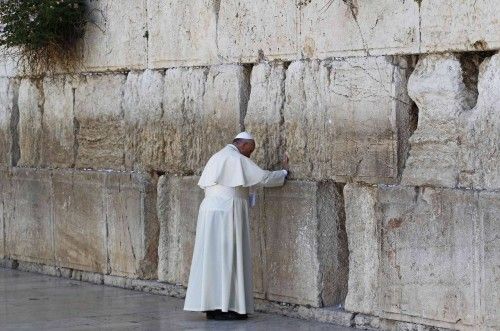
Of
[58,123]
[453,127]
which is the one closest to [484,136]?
[453,127]

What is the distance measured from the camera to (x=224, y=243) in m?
10.9

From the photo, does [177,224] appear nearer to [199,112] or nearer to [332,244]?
[199,112]

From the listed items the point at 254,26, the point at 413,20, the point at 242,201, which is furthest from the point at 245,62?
the point at 413,20

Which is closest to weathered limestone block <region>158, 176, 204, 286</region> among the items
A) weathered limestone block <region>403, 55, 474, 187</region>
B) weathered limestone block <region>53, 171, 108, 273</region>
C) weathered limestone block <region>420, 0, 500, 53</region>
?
weathered limestone block <region>53, 171, 108, 273</region>

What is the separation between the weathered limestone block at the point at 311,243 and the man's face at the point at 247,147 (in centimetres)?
43

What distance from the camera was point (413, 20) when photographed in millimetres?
9742

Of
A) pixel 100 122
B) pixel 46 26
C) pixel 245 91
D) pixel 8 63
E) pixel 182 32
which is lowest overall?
pixel 100 122

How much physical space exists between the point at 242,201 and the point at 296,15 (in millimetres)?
1559

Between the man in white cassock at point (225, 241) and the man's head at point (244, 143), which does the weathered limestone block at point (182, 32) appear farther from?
the man in white cassock at point (225, 241)

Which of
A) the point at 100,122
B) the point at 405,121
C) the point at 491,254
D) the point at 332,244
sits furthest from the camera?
the point at 100,122

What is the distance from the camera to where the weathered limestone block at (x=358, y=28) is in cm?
981

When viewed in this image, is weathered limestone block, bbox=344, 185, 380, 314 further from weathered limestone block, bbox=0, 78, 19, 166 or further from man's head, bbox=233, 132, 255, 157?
weathered limestone block, bbox=0, 78, 19, 166

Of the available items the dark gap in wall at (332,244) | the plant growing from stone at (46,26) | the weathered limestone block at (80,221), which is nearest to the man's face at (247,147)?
the dark gap in wall at (332,244)

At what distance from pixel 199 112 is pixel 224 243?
63.7 inches
